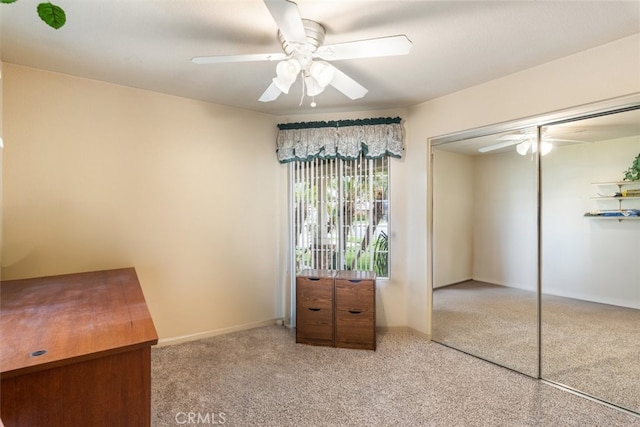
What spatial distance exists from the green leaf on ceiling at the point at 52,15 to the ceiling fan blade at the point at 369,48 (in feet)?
3.83

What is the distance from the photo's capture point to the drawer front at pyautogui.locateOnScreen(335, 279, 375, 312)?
2795 millimetres

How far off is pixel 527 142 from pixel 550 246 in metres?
0.82

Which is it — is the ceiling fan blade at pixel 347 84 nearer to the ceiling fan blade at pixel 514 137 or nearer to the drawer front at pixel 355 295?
the ceiling fan blade at pixel 514 137

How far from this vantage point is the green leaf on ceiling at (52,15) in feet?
2.11

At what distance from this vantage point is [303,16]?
5.40 feet

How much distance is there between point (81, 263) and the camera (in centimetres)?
247

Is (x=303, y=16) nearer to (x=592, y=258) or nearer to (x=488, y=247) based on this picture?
(x=488, y=247)

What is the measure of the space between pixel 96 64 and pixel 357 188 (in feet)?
7.83

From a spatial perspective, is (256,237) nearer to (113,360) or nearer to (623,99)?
(113,360)

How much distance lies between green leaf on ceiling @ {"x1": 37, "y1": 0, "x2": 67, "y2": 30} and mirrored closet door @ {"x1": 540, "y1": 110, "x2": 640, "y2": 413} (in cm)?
279

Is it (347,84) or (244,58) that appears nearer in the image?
(244,58)

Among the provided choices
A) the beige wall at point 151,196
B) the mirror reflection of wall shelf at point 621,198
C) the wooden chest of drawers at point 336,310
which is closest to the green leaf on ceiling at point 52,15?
the beige wall at point 151,196

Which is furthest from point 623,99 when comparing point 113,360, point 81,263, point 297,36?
point 81,263

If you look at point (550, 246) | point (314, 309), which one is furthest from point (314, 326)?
point (550, 246)
